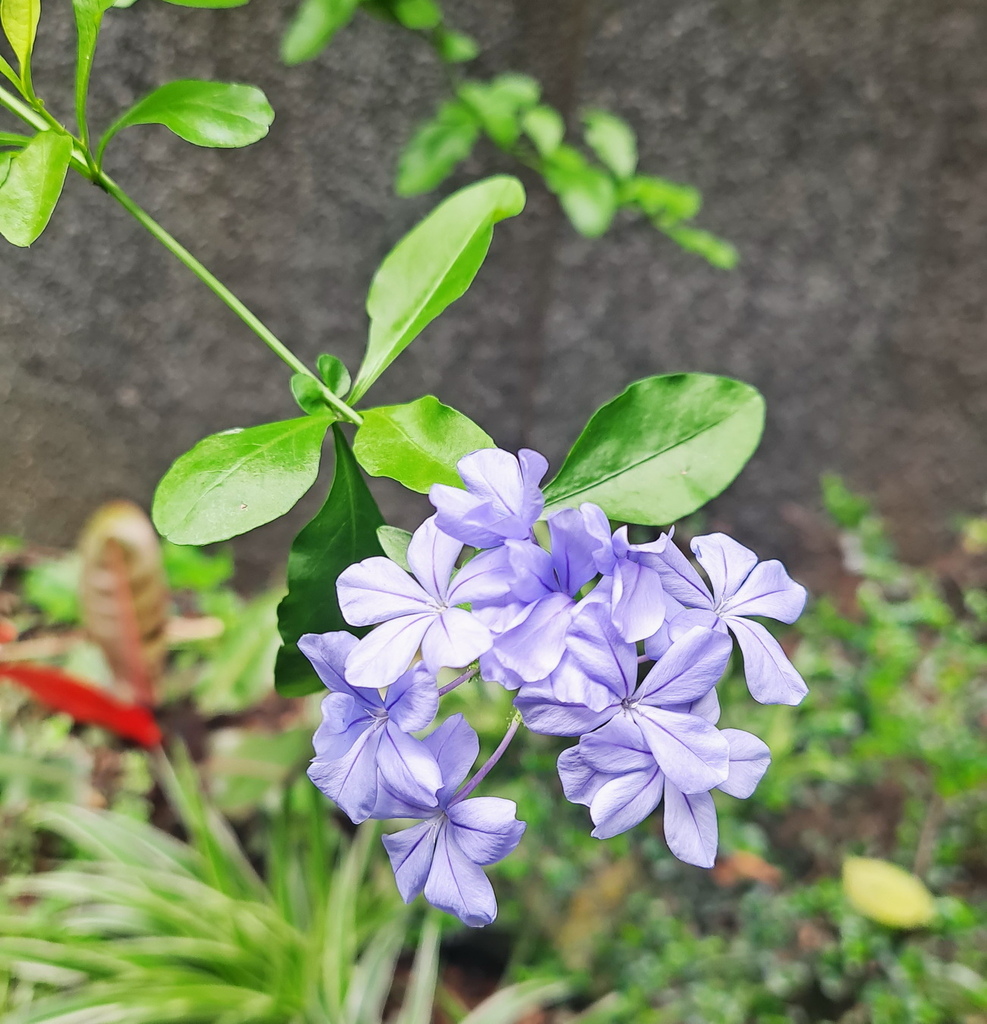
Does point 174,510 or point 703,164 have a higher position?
point 174,510

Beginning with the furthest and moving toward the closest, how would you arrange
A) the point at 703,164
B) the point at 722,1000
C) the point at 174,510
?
the point at 703,164 → the point at 722,1000 → the point at 174,510

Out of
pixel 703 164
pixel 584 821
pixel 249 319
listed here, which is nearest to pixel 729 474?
pixel 249 319

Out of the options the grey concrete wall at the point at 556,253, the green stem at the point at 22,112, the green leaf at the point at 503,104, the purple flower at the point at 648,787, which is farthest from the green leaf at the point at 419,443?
the grey concrete wall at the point at 556,253

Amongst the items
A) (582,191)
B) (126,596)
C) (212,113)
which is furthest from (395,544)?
(126,596)

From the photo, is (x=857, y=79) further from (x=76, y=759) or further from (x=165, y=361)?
(x=76, y=759)

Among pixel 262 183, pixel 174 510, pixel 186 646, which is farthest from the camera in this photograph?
pixel 186 646

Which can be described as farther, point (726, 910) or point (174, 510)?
point (726, 910)

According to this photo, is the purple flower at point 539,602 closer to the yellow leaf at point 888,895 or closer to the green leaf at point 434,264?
the green leaf at point 434,264
